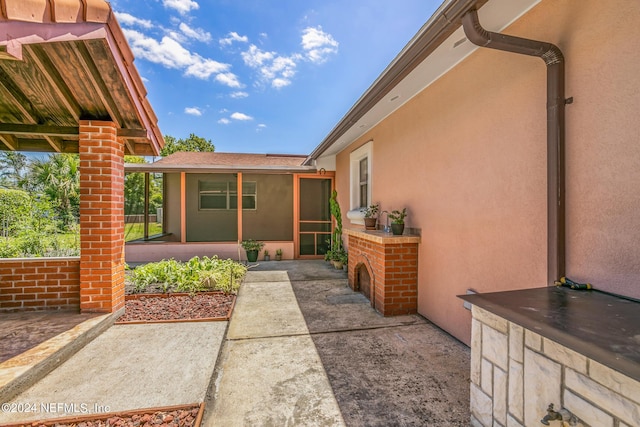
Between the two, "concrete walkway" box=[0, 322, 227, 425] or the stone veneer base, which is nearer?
the stone veneer base

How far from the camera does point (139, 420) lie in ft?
6.56

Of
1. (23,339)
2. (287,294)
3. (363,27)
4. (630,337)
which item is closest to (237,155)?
(363,27)

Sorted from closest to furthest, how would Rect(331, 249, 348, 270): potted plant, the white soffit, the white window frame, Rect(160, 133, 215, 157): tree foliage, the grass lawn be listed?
1. the white soffit
2. the white window frame
3. Rect(331, 249, 348, 270): potted plant
4. the grass lawn
5. Rect(160, 133, 215, 157): tree foliage

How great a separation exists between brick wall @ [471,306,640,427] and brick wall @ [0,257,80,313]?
4.49 meters

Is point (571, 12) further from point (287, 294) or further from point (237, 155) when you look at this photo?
point (237, 155)

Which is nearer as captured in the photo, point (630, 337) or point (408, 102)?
point (630, 337)

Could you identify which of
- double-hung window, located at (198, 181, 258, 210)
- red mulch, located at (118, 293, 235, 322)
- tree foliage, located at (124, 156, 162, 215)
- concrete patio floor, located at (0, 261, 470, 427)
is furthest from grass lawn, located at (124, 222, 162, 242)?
concrete patio floor, located at (0, 261, 470, 427)

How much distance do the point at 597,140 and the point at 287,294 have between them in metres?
4.51

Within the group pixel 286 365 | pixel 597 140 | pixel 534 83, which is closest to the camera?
pixel 597 140

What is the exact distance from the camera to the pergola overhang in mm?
1895

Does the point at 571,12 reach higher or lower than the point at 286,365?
higher

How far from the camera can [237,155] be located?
13.6 m

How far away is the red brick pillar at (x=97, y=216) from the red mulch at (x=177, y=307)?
0.48m

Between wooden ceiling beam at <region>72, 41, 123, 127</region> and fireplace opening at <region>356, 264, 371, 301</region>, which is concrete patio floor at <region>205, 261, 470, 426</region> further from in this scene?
wooden ceiling beam at <region>72, 41, 123, 127</region>
